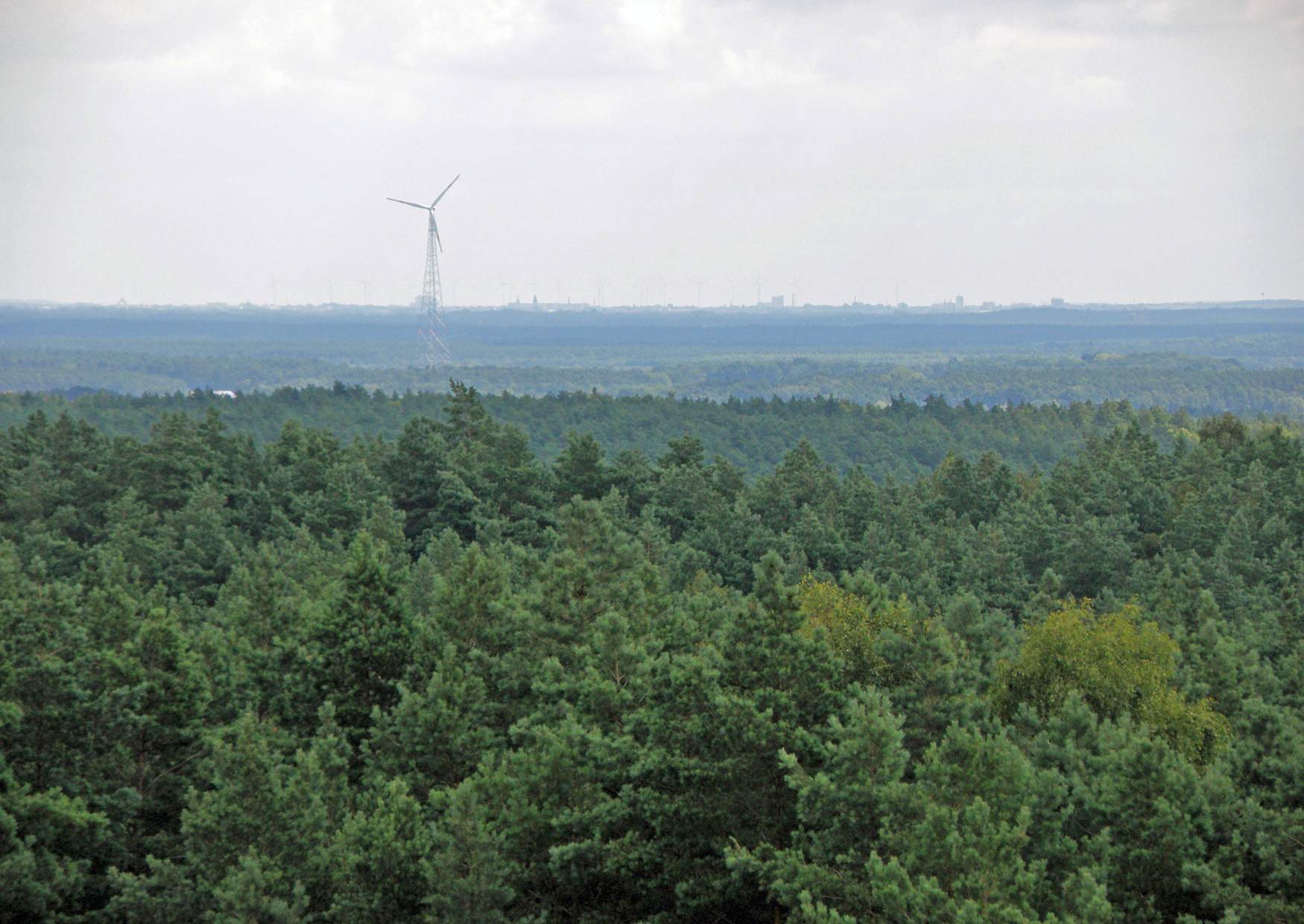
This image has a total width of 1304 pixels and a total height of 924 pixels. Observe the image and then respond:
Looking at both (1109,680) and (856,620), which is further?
(1109,680)

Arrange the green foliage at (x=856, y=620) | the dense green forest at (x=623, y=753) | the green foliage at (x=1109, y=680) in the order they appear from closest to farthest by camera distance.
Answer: the dense green forest at (x=623, y=753), the green foliage at (x=856, y=620), the green foliage at (x=1109, y=680)

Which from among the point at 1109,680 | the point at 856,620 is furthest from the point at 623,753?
the point at 1109,680

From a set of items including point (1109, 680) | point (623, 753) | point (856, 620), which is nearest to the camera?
point (623, 753)

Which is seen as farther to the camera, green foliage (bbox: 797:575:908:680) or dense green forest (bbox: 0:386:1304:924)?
green foliage (bbox: 797:575:908:680)

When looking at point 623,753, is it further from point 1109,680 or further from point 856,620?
point 1109,680

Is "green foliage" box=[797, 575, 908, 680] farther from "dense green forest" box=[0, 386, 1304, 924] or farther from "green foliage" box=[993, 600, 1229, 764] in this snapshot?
"green foliage" box=[993, 600, 1229, 764]

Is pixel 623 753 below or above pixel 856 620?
below

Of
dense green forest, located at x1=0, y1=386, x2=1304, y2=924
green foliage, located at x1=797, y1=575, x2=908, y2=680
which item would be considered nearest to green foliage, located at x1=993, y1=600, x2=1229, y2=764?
dense green forest, located at x1=0, y1=386, x2=1304, y2=924

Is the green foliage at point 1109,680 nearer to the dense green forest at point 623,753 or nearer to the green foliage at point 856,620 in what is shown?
the dense green forest at point 623,753

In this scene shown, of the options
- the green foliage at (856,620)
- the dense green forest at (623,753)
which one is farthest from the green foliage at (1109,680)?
the green foliage at (856,620)

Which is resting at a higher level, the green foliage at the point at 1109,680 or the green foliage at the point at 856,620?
the green foliage at the point at 856,620

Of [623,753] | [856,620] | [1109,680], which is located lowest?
[1109,680]
